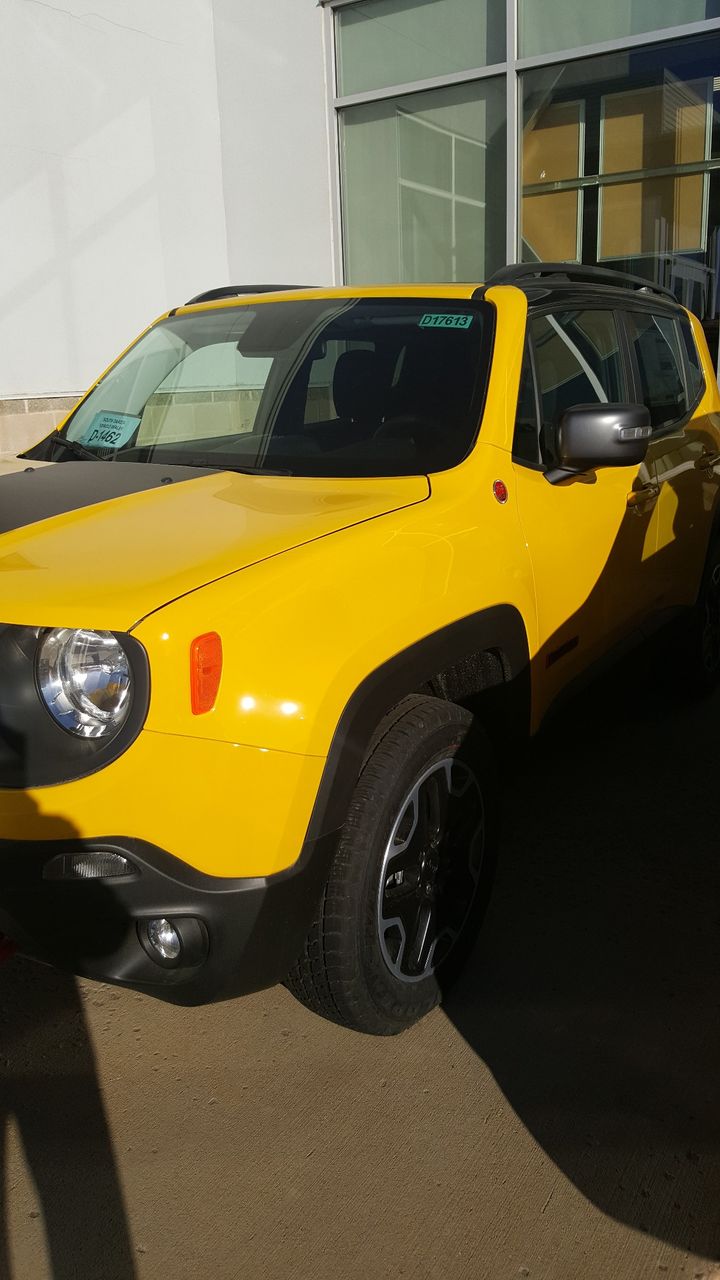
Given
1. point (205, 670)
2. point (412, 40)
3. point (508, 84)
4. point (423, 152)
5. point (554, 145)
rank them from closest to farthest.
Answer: point (205, 670) → point (508, 84) → point (554, 145) → point (412, 40) → point (423, 152)

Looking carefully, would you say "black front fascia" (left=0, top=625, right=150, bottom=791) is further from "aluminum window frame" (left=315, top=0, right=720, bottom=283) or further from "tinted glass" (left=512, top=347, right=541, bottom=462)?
"aluminum window frame" (left=315, top=0, right=720, bottom=283)

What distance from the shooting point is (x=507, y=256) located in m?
9.73

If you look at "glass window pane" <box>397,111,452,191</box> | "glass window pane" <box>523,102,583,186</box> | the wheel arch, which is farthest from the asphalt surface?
"glass window pane" <box>397,111,452,191</box>

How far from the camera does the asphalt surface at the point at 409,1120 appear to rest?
196 centimetres

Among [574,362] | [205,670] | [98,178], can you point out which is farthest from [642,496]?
[98,178]

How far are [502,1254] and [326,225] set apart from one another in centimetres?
1005

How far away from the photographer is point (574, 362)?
3.28 m

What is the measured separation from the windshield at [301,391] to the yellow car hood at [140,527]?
19 cm

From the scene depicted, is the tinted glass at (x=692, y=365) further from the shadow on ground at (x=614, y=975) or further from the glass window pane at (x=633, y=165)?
the glass window pane at (x=633, y=165)

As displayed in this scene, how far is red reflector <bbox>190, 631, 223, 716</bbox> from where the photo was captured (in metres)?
1.81

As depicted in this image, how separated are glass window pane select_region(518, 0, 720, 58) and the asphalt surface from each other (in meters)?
8.04

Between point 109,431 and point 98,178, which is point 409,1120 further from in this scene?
point 98,178

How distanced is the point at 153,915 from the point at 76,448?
186 centimetres

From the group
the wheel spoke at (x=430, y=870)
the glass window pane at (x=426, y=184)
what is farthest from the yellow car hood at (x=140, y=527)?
the glass window pane at (x=426, y=184)
